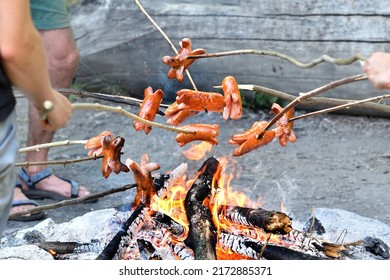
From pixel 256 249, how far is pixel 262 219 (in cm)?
16

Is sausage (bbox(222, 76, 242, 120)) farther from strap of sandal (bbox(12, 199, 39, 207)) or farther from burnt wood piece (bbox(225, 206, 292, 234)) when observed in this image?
strap of sandal (bbox(12, 199, 39, 207))

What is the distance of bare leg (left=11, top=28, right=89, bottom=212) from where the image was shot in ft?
15.0

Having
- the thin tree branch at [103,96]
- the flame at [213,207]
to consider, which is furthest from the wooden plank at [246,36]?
the thin tree branch at [103,96]

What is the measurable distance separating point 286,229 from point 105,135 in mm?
778

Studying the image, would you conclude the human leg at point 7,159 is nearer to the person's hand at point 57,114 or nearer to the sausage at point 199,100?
the person's hand at point 57,114

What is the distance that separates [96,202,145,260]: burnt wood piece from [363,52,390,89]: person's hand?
130 cm

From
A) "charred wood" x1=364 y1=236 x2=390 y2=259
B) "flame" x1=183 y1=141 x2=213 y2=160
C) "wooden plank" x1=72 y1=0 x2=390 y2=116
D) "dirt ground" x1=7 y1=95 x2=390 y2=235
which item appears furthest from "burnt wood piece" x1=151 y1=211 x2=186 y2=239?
"wooden plank" x1=72 y1=0 x2=390 y2=116

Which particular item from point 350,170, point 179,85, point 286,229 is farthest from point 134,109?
point 286,229

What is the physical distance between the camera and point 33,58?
6.38 feet

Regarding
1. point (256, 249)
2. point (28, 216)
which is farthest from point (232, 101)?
point (28, 216)

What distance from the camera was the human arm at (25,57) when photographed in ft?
6.12

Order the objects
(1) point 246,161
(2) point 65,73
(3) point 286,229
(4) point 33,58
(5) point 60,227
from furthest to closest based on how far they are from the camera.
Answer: (1) point 246,161 < (2) point 65,73 < (5) point 60,227 < (3) point 286,229 < (4) point 33,58

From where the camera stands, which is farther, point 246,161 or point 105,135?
point 246,161
